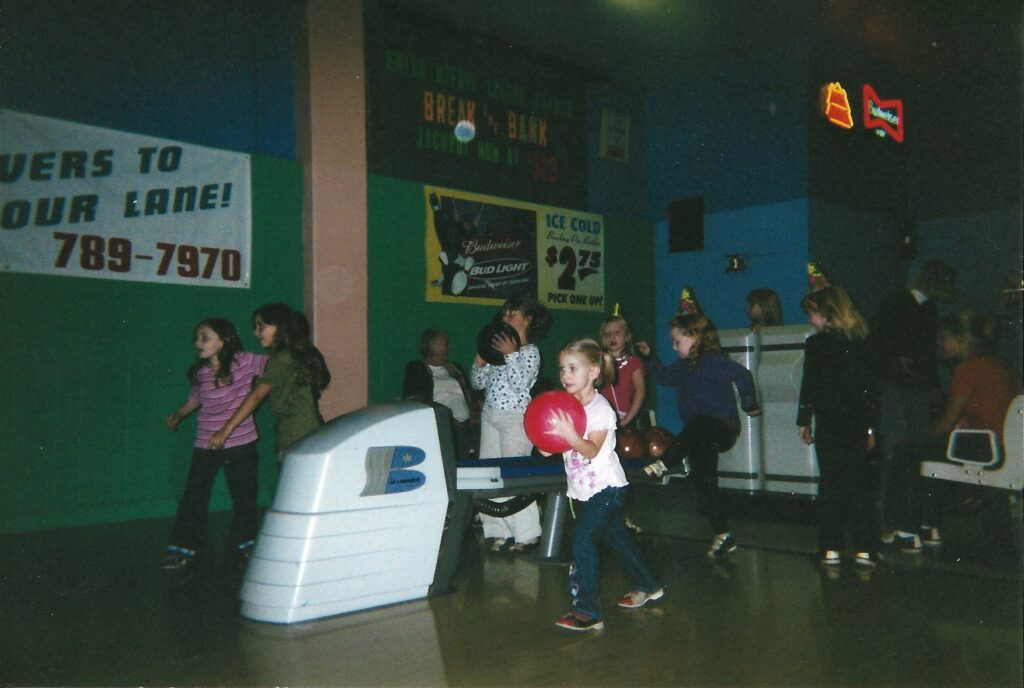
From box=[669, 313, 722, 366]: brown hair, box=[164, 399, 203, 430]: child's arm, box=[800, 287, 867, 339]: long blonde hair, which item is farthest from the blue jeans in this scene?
box=[164, 399, 203, 430]: child's arm

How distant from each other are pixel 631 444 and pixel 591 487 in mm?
1609

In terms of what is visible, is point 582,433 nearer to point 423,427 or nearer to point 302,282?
point 423,427

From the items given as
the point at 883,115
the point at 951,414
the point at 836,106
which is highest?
the point at 883,115

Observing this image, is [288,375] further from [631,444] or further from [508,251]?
[508,251]

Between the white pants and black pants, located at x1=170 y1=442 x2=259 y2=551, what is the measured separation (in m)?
1.43

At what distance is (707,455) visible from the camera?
16.5 feet

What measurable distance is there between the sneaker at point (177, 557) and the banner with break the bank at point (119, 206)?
252 centimetres

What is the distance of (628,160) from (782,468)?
4.90 metres

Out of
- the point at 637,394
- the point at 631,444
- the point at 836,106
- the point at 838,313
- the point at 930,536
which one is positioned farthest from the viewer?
the point at 836,106

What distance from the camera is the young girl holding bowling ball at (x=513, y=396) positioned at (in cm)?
498

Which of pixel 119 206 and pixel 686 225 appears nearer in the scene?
pixel 119 206

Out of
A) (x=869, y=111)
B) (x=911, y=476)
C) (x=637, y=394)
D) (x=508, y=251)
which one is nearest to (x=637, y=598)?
(x=637, y=394)

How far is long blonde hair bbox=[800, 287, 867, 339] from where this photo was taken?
4734 millimetres

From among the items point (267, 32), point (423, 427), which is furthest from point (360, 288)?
point (423, 427)
